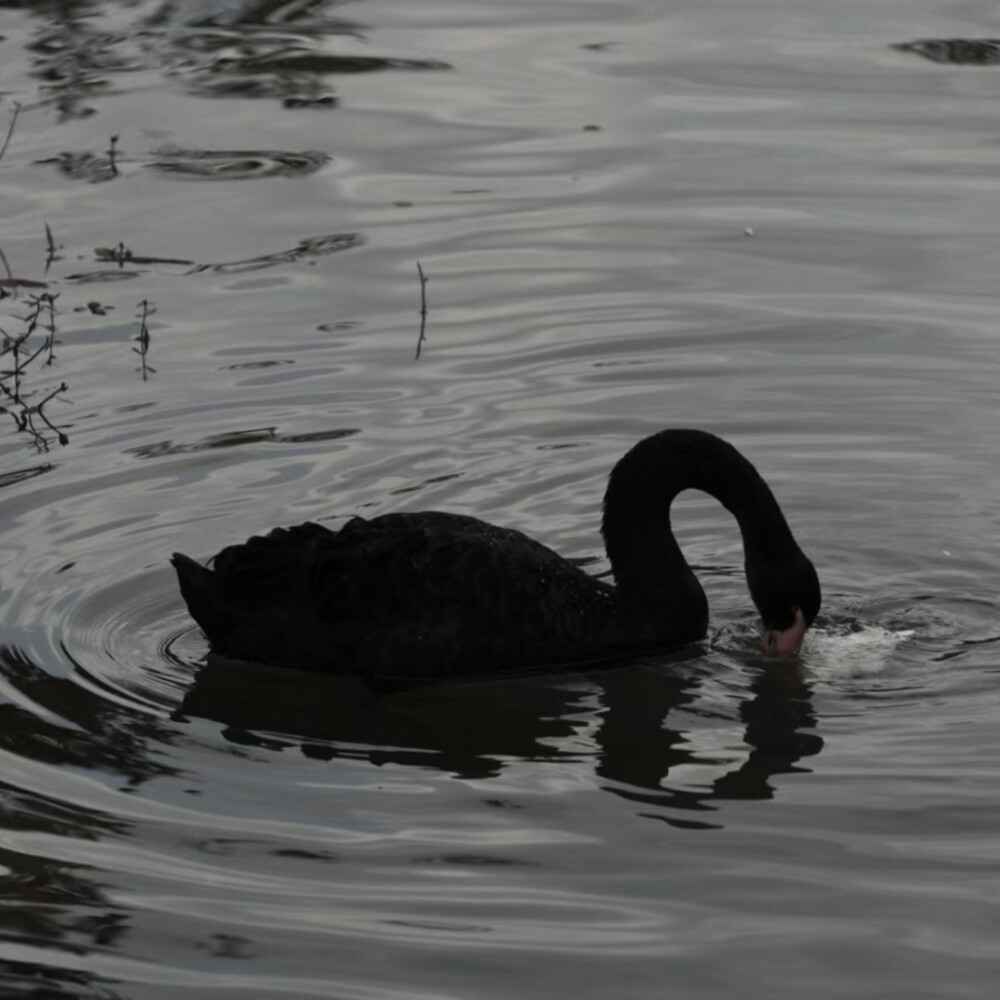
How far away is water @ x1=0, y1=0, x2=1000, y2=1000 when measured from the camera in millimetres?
5941

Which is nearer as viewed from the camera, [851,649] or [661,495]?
[851,649]

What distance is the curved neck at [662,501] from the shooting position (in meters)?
8.02

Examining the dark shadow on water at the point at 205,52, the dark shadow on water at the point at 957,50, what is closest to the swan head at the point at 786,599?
the dark shadow on water at the point at 205,52

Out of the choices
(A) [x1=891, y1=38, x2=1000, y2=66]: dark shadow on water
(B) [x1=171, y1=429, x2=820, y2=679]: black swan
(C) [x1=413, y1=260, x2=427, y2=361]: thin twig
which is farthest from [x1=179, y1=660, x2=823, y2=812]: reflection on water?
(A) [x1=891, y1=38, x2=1000, y2=66]: dark shadow on water

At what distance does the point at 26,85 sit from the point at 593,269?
16.0 feet

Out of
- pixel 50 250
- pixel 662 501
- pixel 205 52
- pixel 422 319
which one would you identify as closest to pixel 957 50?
pixel 205 52

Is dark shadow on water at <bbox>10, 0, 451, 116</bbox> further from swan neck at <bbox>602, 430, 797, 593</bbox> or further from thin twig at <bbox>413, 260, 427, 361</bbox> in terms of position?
swan neck at <bbox>602, 430, 797, 593</bbox>

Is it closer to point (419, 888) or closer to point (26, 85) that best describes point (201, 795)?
point (419, 888)

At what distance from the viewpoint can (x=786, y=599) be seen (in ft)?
25.6

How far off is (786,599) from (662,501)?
2.18 ft

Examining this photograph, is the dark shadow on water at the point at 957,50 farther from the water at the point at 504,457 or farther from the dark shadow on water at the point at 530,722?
the dark shadow on water at the point at 530,722

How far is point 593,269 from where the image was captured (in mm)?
12133

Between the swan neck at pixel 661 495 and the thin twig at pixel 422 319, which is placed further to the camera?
the thin twig at pixel 422 319

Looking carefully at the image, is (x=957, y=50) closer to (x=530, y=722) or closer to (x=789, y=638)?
(x=789, y=638)
